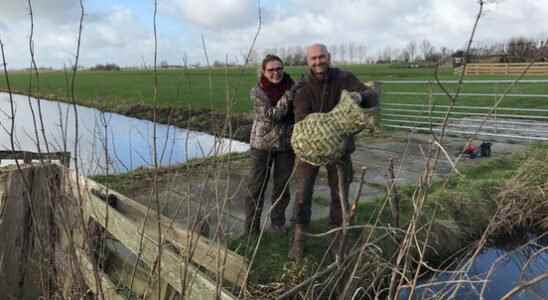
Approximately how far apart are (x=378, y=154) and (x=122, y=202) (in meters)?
5.82

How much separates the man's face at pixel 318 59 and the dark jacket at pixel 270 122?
36 centimetres

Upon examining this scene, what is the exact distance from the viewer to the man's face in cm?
334

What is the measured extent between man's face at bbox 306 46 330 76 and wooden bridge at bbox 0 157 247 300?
1498 mm

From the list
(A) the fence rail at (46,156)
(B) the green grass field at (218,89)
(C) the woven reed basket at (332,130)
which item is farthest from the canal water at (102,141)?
(C) the woven reed basket at (332,130)

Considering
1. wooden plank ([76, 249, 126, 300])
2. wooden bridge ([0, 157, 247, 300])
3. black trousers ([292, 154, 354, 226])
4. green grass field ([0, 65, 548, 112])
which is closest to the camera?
green grass field ([0, 65, 548, 112])

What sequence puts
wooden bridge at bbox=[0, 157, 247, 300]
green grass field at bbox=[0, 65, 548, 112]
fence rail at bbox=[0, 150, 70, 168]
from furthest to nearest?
wooden bridge at bbox=[0, 157, 247, 300] < green grass field at bbox=[0, 65, 548, 112] < fence rail at bbox=[0, 150, 70, 168]

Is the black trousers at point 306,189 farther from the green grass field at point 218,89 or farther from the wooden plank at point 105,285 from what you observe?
the wooden plank at point 105,285

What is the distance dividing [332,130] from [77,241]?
6.21 ft

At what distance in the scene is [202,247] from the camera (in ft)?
7.47

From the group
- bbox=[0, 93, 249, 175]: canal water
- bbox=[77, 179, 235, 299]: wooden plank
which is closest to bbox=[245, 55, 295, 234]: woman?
bbox=[0, 93, 249, 175]: canal water

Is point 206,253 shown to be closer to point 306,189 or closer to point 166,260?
point 166,260

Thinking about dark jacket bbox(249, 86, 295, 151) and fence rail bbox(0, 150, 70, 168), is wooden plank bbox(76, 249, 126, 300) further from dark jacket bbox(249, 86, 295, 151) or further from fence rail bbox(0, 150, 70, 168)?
dark jacket bbox(249, 86, 295, 151)

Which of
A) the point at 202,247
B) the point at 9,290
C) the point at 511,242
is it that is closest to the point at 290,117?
the point at 202,247

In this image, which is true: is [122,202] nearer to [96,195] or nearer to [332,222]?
[96,195]
